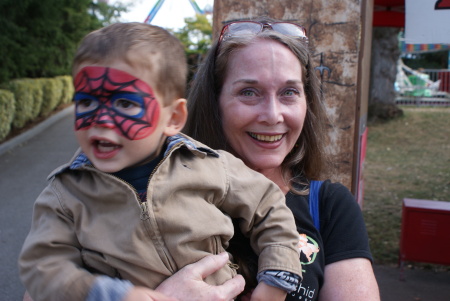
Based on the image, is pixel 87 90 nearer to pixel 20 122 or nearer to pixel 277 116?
pixel 277 116

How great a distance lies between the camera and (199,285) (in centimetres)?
160

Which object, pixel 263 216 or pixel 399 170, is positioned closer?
pixel 263 216

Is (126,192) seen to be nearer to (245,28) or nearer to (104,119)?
(104,119)

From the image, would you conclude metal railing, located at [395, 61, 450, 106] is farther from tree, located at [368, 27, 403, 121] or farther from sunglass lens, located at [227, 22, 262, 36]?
sunglass lens, located at [227, 22, 262, 36]

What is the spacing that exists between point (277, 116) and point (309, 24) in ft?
5.83

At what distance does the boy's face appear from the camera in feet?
5.04

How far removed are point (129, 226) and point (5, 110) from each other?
36.4 ft

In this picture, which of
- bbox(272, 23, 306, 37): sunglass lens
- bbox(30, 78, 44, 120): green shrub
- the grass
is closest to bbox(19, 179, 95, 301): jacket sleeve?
bbox(272, 23, 306, 37): sunglass lens

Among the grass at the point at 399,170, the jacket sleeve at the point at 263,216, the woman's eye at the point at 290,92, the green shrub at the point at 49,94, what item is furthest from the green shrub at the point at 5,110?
the jacket sleeve at the point at 263,216

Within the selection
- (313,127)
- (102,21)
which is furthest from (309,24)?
(102,21)

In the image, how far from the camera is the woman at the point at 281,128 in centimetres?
199

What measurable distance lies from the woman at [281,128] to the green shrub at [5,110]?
33.5 ft

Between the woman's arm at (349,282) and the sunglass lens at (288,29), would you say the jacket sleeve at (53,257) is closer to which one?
the woman's arm at (349,282)

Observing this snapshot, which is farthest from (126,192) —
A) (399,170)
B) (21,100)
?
(21,100)
